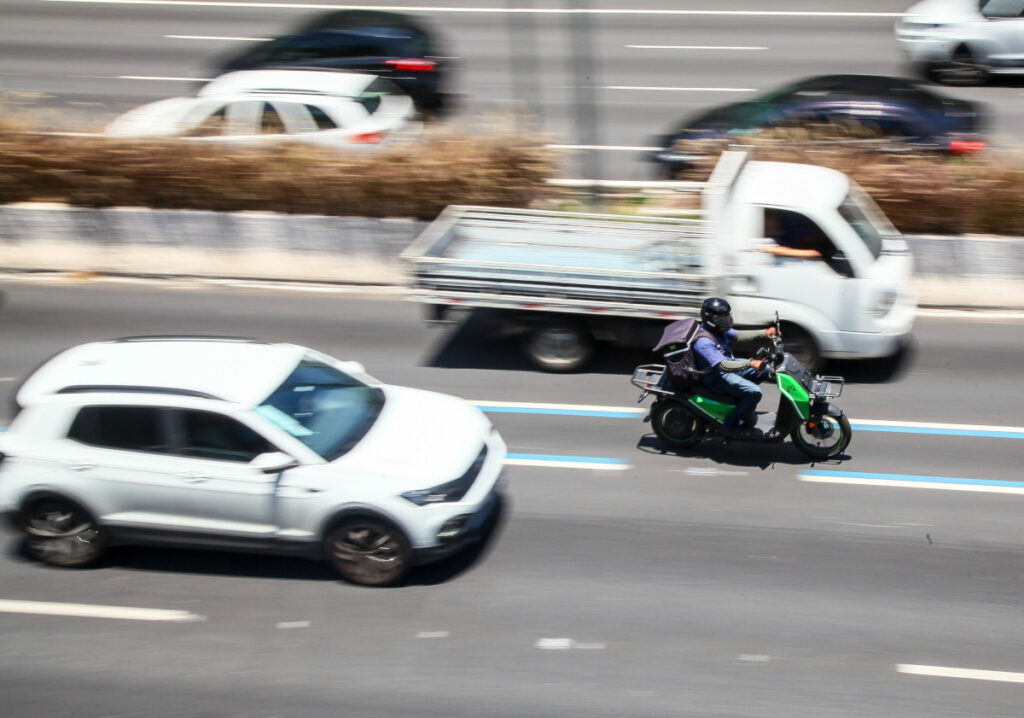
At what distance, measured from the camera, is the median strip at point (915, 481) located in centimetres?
911

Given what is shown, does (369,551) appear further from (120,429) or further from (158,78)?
(158,78)

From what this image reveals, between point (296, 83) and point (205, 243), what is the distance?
257 centimetres

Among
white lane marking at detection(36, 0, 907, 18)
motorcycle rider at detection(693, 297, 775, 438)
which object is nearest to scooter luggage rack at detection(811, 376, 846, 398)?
motorcycle rider at detection(693, 297, 775, 438)

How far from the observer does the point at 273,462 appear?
7.54m

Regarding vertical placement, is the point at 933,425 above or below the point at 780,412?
below

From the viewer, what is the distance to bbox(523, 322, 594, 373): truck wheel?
36.5ft

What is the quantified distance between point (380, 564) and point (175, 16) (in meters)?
19.4

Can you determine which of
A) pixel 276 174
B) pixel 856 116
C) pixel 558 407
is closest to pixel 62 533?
pixel 558 407

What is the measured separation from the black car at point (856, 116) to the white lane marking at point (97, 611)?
854 cm

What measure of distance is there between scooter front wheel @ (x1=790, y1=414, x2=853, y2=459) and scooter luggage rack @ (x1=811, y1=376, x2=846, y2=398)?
7.6 inches

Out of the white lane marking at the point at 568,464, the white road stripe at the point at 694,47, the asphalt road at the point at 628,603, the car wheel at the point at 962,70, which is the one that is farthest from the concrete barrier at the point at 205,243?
the car wheel at the point at 962,70

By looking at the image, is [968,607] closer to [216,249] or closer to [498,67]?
Answer: [216,249]

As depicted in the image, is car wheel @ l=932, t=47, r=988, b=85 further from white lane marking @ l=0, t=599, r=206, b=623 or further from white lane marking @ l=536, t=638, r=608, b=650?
white lane marking @ l=0, t=599, r=206, b=623

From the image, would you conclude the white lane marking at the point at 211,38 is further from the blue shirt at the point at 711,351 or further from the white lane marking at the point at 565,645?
the white lane marking at the point at 565,645
